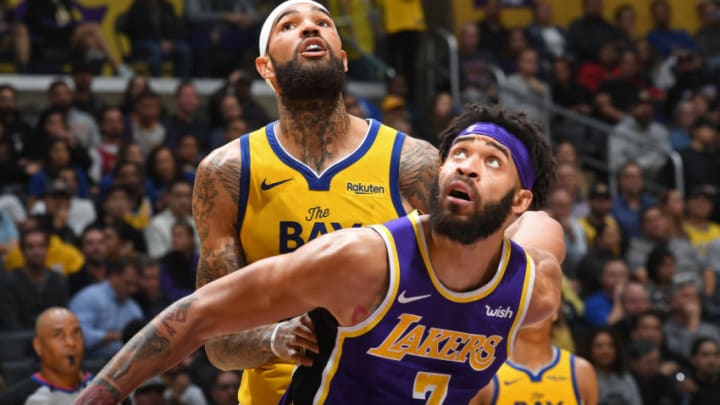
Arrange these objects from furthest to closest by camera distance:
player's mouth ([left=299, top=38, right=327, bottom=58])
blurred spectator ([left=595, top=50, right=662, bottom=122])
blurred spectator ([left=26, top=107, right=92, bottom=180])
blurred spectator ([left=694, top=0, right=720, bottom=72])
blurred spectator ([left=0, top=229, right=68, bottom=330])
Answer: blurred spectator ([left=694, top=0, right=720, bottom=72])
blurred spectator ([left=595, top=50, right=662, bottom=122])
blurred spectator ([left=26, top=107, right=92, bottom=180])
blurred spectator ([left=0, top=229, right=68, bottom=330])
player's mouth ([left=299, top=38, right=327, bottom=58])

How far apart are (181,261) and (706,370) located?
15.3ft

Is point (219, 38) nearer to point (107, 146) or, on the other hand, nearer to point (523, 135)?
point (107, 146)

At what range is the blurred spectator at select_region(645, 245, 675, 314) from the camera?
12.0 m

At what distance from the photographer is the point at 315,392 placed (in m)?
4.32

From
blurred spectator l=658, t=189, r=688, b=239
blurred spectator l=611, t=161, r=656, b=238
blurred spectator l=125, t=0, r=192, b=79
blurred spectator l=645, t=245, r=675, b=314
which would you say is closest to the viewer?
blurred spectator l=645, t=245, r=675, b=314

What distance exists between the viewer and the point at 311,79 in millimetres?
4926

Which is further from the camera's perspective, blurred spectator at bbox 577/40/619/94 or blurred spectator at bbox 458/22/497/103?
blurred spectator at bbox 577/40/619/94

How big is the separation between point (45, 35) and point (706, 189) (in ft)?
24.1

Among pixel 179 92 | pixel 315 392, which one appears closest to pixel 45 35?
pixel 179 92

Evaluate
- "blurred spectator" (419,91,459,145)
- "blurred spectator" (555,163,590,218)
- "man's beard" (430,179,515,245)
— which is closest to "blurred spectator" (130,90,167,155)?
"blurred spectator" (419,91,459,145)

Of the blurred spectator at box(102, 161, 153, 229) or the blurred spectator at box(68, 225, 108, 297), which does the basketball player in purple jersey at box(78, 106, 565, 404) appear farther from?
the blurred spectator at box(102, 161, 153, 229)

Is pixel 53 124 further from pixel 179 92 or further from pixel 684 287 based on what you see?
pixel 684 287

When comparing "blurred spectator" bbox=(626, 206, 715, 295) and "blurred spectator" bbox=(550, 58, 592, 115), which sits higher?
"blurred spectator" bbox=(550, 58, 592, 115)

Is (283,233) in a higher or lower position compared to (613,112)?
higher
